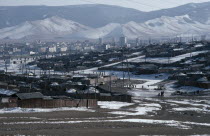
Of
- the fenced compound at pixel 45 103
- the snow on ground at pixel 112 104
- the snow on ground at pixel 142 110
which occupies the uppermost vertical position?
the fenced compound at pixel 45 103

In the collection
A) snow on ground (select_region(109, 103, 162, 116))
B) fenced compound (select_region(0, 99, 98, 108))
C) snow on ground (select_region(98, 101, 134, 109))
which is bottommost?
snow on ground (select_region(109, 103, 162, 116))

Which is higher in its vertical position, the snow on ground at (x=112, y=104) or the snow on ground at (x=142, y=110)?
the snow on ground at (x=112, y=104)

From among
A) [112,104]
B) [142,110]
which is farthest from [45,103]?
[142,110]

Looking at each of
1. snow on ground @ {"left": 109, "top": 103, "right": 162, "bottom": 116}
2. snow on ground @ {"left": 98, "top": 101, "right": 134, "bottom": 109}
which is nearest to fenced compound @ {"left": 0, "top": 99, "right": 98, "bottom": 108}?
snow on ground @ {"left": 98, "top": 101, "right": 134, "bottom": 109}

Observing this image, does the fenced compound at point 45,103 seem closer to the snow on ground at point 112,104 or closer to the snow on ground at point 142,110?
the snow on ground at point 112,104

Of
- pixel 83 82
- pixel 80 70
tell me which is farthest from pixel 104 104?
pixel 80 70

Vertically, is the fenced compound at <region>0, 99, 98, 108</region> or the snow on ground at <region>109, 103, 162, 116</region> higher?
the fenced compound at <region>0, 99, 98, 108</region>

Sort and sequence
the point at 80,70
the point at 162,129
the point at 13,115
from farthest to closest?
the point at 80,70 → the point at 13,115 → the point at 162,129

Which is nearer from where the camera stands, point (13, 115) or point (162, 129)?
point (162, 129)

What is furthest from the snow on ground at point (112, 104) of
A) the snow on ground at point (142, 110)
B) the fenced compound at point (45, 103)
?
the fenced compound at point (45, 103)

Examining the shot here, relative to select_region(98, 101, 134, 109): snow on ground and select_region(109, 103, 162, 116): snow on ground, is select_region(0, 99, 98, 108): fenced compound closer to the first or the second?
select_region(98, 101, 134, 109): snow on ground

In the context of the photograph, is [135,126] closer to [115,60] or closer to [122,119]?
[122,119]
